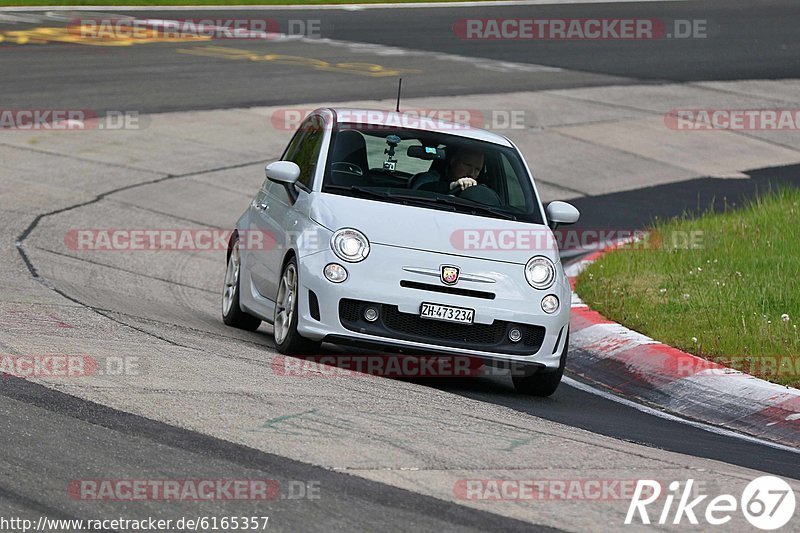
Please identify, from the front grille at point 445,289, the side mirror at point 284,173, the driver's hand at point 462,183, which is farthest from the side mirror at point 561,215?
the side mirror at point 284,173

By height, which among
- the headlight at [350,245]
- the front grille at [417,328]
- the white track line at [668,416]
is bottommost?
the white track line at [668,416]

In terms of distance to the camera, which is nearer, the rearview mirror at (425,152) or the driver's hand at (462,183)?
the driver's hand at (462,183)

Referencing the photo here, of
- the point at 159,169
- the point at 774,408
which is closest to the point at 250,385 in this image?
the point at 774,408

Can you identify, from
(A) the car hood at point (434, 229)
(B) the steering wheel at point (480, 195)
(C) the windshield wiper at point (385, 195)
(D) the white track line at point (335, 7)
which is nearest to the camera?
(A) the car hood at point (434, 229)

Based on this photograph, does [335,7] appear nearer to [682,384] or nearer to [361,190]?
[361,190]

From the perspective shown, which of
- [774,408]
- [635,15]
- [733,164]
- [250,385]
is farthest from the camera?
[635,15]

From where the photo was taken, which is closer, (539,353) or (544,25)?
(539,353)

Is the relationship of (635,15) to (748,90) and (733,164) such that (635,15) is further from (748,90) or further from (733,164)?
(733,164)

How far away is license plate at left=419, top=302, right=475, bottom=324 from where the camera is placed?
843 centimetres

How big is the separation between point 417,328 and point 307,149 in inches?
82.3

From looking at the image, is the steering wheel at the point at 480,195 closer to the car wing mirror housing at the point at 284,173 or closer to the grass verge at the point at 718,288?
the car wing mirror housing at the point at 284,173

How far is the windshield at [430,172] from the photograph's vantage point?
9273mm

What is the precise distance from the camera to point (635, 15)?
1340 inches

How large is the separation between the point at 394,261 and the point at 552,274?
1.03 meters
